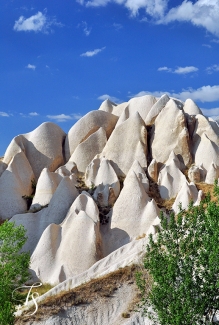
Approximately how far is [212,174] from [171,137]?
4.17 m

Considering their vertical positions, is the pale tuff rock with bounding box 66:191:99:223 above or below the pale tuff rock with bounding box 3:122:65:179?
below

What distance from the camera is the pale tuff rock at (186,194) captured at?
24875 millimetres

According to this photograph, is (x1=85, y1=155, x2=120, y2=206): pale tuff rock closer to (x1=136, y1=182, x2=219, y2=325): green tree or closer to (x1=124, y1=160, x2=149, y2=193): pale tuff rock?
(x1=124, y1=160, x2=149, y2=193): pale tuff rock

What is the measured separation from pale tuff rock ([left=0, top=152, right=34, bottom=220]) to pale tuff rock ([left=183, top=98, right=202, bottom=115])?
1239cm

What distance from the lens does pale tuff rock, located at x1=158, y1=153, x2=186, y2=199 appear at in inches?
1075

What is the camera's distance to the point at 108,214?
25812 mm

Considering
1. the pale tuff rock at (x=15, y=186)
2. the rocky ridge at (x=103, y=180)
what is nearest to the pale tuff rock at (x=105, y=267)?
the rocky ridge at (x=103, y=180)

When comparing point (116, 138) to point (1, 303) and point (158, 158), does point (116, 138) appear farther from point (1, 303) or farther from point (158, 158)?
point (1, 303)

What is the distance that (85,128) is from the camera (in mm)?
33219

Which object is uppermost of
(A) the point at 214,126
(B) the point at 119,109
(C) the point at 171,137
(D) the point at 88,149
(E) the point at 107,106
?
(E) the point at 107,106

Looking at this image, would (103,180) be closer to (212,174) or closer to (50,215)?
(50,215)

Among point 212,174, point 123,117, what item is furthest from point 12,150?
point 212,174

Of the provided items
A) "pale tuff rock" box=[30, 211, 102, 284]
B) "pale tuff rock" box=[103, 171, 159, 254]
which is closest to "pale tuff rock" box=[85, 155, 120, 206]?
"pale tuff rock" box=[103, 171, 159, 254]

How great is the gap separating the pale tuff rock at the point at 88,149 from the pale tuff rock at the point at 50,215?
15.1 ft
